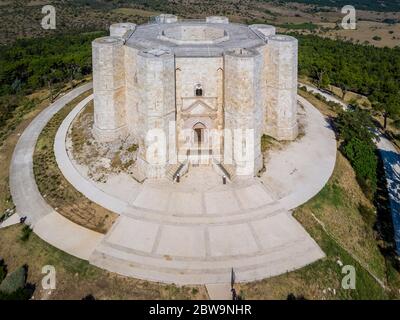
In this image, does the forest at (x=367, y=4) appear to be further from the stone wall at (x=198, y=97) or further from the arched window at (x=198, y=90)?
the arched window at (x=198, y=90)

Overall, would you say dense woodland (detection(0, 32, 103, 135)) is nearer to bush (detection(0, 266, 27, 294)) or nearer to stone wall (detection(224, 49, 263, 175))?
stone wall (detection(224, 49, 263, 175))

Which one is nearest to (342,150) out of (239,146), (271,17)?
(239,146)

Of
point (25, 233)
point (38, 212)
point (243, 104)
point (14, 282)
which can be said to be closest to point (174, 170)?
point (243, 104)

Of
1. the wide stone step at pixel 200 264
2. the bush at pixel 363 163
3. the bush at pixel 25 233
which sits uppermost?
the bush at pixel 363 163

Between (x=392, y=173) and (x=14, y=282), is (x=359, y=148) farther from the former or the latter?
(x=14, y=282)

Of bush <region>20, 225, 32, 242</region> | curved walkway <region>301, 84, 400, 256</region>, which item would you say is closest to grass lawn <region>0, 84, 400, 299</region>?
bush <region>20, 225, 32, 242</region>

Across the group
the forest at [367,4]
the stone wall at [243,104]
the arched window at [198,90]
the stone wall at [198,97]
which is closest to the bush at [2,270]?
the stone wall at [198,97]
